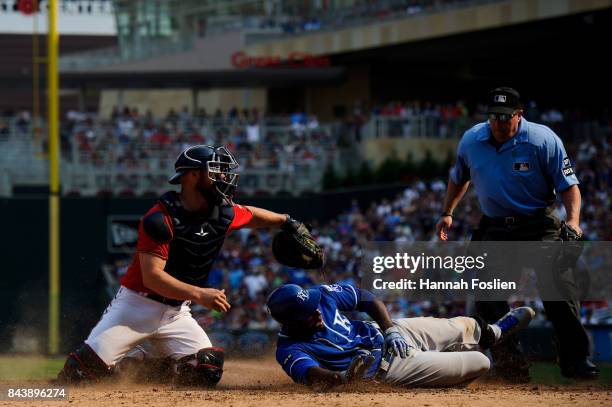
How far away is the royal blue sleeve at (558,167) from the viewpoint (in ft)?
27.8

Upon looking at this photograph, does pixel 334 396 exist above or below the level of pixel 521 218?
below

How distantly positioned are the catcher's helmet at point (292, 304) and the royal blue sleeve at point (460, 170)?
204cm

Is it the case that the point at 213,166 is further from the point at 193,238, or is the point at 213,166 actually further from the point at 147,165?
the point at 147,165

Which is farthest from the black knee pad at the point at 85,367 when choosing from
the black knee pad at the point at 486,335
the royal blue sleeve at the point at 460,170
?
the royal blue sleeve at the point at 460,170

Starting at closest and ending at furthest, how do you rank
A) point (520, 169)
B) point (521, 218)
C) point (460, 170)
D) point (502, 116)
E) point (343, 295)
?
point (343, 295)
point (502, 116)
point (520, 169)
point (521, 218)
point (460, 170)

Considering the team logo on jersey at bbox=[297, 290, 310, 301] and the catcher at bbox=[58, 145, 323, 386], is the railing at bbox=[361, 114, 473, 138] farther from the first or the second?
the team logo on jersey at bbox=[297, 290, 310, 301]

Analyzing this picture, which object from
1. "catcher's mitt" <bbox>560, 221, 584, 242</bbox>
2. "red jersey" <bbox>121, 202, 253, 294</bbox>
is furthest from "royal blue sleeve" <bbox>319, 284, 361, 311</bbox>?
"catcher's mitt" <bbox>560, 221, 584, 242</bbox>

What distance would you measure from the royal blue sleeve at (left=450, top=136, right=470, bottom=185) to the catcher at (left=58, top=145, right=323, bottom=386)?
4.74 feet

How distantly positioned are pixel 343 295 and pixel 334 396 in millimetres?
890

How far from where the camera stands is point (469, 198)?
21.0 meters

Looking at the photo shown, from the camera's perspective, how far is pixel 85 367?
8.08 metres

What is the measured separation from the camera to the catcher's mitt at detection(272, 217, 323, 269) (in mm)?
8273

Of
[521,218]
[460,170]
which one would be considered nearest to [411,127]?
[460,170]

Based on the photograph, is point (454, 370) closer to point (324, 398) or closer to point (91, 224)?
point (324, 398)
